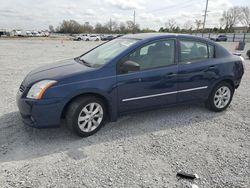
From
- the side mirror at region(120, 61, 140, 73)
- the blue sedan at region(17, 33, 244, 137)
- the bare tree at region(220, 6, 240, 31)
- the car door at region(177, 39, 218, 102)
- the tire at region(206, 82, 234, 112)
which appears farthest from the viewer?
the bare tree at region(220, 6, 240, 31)

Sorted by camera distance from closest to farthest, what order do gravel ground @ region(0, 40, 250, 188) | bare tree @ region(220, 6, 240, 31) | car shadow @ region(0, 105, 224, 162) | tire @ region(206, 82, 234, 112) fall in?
gravel ground @ region(0, 40, 250, 188) < car shadow @ region(0, 105, 224, 162) < tire @ region(206, 82, 234, 112) < bare tree @ region(220, 6, 240, 31)

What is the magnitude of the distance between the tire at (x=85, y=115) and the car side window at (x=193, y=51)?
1802 millimetres

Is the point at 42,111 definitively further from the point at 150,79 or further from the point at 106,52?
the point at 150,79

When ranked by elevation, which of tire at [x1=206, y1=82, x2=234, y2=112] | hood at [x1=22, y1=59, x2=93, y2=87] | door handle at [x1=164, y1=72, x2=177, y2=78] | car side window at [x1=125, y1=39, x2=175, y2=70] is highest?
car side window at [x1=125, y1=39, x2=175, y2=70]

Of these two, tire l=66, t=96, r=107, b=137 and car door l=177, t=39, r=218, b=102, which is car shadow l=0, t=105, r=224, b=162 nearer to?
tire l=66, t=96, r=107, b=137

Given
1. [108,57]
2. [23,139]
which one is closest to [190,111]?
[108,57]

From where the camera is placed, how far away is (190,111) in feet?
14.7

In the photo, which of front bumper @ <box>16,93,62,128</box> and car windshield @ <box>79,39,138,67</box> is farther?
car windshield @ <box>79,39,138,67</box>

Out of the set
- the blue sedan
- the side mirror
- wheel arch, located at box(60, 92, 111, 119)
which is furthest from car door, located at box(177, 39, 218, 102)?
wheel arch, located at box(60, 92, 111, 119)

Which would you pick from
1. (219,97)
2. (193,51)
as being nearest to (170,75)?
(193,51)

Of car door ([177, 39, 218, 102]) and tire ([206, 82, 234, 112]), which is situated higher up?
car door ([177, 39, 218, 102])

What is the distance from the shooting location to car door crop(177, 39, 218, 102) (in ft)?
12.8

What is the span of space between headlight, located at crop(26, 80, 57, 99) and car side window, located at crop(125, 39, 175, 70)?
132cm

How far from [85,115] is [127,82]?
0.87 m
